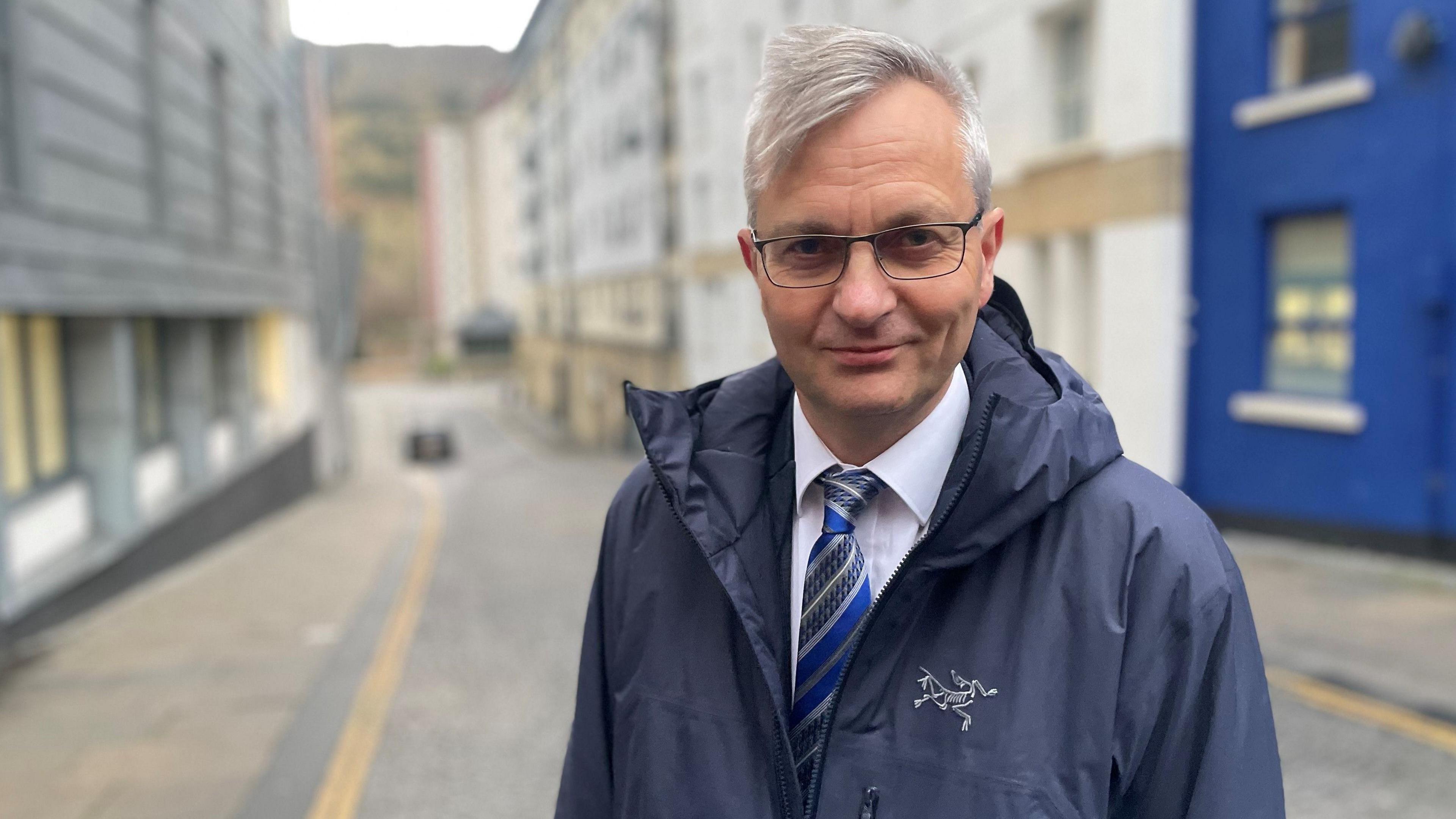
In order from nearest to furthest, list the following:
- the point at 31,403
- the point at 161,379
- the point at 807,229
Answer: the point at 807,229, the point at 31,403, the point at 161,379

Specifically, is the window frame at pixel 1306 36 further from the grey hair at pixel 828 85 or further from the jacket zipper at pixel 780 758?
the jacket zipper at pixel 780 758

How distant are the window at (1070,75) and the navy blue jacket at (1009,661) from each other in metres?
13.0

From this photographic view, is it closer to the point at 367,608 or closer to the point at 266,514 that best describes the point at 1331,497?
the point at 367,608

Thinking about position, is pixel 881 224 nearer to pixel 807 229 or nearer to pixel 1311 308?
pixel 807 229

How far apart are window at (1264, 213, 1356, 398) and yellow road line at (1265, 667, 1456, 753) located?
16.9 ft

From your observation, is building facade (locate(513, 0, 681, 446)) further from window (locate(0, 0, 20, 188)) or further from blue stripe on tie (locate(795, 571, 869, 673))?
blue stripe on tie (locate(795, 571, 869, 673))

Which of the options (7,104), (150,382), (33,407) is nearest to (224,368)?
(150,382)

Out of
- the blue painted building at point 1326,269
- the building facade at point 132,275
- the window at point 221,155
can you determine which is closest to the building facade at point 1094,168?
the blue painted building at point 1326,269

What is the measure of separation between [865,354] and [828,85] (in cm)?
42

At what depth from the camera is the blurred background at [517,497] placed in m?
6.52

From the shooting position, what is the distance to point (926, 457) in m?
1.84

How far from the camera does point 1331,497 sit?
434 inches

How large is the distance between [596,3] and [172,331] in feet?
94.5

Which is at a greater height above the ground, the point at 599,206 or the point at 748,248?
the point at 599,206
